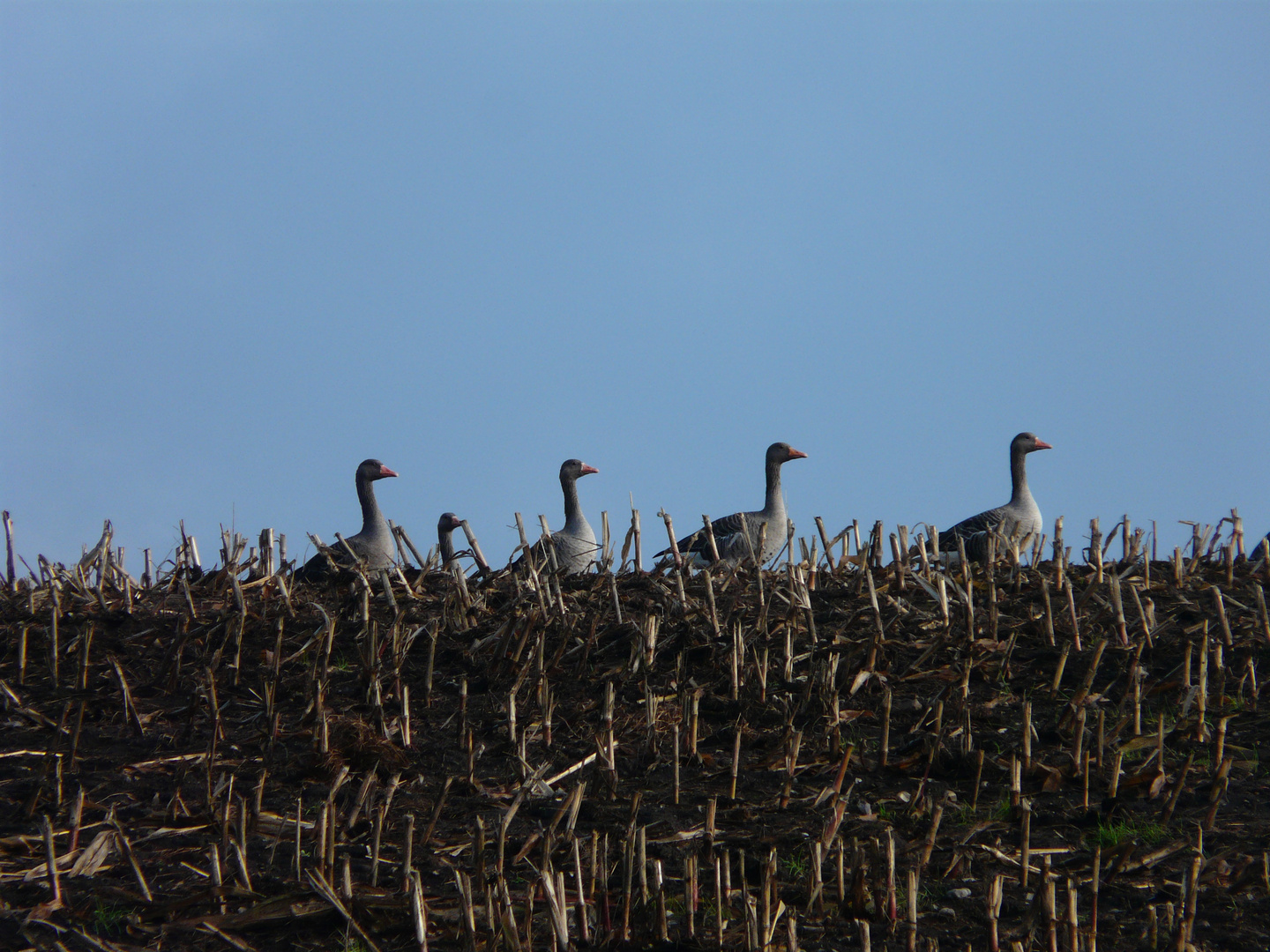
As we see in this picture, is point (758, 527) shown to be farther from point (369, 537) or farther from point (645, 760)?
point (645, 760)

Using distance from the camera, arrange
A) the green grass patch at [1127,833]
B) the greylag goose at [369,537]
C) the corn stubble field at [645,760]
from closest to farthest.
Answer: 1. the corn stubble field at [645,760]
2. the green grass patch at [1127,833]
3. the greylag goose at [369,537]

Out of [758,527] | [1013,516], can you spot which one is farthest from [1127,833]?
[1013,516]

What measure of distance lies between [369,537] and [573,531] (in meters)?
2.87

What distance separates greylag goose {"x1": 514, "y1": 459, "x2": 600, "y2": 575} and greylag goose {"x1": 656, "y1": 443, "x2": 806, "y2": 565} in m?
1.33

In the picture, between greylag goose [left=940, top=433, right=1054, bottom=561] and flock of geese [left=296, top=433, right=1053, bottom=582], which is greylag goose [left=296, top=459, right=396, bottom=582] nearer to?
flock of geese [left=296, top=433, right=1053, bottom=582]

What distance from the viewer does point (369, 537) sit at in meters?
16.2

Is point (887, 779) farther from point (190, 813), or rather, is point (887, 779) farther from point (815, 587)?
point (190, 813)

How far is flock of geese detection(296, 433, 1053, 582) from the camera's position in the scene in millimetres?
15352

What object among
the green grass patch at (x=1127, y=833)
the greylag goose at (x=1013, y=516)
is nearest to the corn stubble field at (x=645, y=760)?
the green grass patch at (x=1127, y=833)

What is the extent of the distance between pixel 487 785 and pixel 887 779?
2.23 meters

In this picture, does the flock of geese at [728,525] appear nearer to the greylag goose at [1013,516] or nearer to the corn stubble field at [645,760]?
the greylag goose at [1013,516]

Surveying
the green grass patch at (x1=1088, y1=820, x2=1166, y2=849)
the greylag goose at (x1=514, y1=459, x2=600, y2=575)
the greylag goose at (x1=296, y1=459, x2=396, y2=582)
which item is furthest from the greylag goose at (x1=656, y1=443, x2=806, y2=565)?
the green grass patch at (x1=1088, y1=820, x2=1166, y2=849)

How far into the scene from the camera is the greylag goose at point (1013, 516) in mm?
15914

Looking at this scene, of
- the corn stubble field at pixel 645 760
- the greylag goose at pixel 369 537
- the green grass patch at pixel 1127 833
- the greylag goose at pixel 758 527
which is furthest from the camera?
the greylag goose at pixel 758 527
